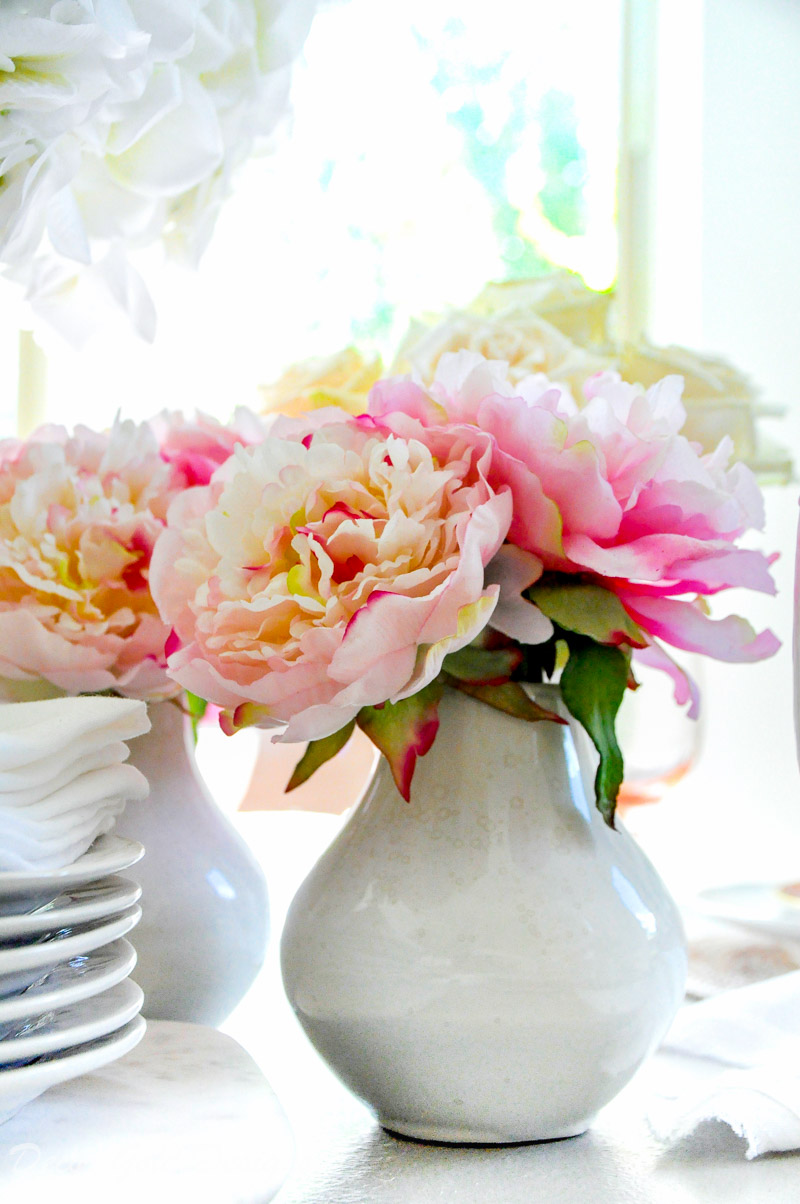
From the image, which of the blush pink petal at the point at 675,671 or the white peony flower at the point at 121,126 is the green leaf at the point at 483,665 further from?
the white peony flower at the point at 121,126

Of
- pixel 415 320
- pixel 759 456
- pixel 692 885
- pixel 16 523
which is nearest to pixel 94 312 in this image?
pixel 16 523

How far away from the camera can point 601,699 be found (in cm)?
37

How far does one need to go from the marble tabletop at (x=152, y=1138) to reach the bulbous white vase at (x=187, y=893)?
3.4 inches

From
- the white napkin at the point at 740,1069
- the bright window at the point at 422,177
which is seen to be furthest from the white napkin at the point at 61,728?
the bright window at the point at 422,177

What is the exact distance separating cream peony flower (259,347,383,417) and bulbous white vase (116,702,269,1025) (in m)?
0.21

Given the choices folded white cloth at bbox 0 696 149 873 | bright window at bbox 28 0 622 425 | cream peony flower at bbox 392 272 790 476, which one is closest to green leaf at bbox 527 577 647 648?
folded white cloth at bbox 0 696 149 873

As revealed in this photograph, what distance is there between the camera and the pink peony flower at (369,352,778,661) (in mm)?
355

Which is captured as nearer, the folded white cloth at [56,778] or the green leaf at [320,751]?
the folded white cloth at [56,778]

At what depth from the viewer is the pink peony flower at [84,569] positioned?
44cm

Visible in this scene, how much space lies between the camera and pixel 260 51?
47cm

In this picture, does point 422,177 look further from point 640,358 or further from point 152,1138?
point 152,1138

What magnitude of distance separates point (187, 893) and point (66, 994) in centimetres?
17

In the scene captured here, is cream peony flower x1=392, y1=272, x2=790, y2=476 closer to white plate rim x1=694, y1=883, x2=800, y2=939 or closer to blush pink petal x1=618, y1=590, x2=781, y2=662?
white plate rim x1=694, y1=883, x2=800, y2=939

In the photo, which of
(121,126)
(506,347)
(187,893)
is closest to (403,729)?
(187,893)
